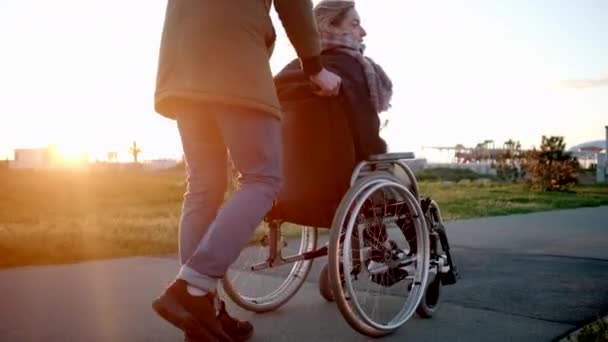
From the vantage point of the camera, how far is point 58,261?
385cm

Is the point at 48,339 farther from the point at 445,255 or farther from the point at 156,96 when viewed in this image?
the point at 445,255

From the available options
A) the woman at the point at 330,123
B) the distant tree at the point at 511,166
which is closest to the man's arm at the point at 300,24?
the woman at the point at 330,123

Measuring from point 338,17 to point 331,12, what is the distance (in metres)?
0.03

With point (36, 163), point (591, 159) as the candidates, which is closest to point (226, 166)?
point (36, 163)

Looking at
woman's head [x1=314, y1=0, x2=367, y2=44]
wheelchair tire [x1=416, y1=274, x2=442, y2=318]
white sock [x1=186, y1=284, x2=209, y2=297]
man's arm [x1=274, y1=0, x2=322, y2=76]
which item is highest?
woman's head [x1=314, y1=0, x2=367, y2=44]

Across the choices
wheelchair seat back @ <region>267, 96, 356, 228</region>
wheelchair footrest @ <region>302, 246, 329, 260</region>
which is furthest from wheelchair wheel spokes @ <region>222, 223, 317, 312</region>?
wheelchair seat back @ <region>267, 96, 356, 228</region>

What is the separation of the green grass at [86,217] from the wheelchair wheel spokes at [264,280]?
142 cm

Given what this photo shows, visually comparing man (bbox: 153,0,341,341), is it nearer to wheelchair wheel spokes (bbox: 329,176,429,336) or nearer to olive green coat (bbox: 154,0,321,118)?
olive green coat (bbox: 154,0,321,118)

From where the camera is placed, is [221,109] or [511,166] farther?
[511,166]

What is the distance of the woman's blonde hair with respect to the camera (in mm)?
2479

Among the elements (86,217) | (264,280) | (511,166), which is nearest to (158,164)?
(511,166)

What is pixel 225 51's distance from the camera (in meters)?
1.86

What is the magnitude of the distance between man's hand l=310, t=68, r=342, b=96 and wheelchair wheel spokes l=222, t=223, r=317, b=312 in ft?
2.31

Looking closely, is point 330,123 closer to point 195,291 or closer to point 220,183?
point 220,183
